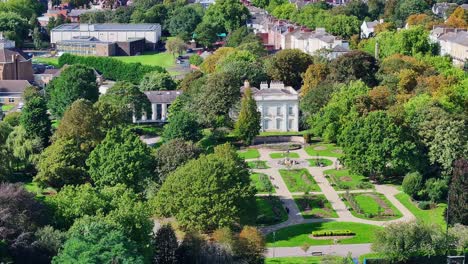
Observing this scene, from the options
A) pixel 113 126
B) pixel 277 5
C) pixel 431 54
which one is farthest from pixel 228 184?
pixel 277 5

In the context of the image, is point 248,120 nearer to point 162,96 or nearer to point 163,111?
point 163,111

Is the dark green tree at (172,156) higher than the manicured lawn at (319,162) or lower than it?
higher

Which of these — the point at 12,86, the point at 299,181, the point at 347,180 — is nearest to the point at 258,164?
the point at 299,181

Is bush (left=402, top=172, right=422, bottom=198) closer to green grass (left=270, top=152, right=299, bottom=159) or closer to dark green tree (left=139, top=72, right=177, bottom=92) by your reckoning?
green grass (left=270, top=152, right=299, bottom=159)

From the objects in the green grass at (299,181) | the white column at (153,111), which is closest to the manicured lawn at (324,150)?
the green grass at (299,181)

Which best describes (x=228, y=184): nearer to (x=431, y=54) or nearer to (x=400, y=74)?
(x=400, y=74)

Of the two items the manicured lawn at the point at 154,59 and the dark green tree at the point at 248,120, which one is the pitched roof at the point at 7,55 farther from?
the dark green tree at the point at 248,120
